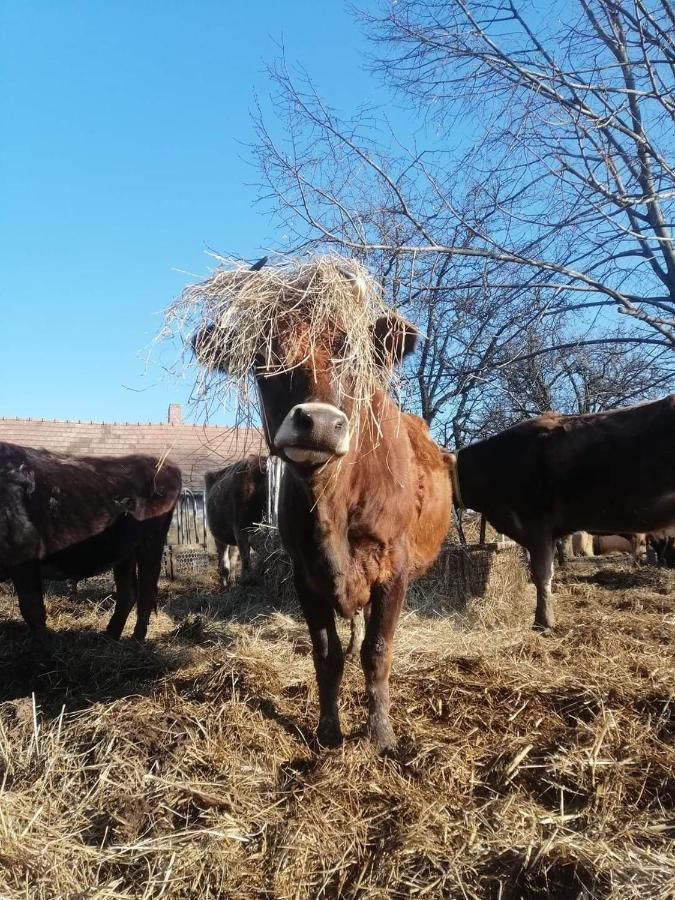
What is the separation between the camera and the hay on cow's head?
332cm

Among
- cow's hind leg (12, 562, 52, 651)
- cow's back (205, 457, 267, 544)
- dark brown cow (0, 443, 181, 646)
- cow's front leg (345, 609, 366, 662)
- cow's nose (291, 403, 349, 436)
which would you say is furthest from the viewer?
cow's back (205, 457, 267, 544)

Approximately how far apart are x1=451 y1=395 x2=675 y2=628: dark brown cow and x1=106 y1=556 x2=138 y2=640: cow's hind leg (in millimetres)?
4459

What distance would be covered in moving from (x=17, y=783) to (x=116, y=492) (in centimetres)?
439

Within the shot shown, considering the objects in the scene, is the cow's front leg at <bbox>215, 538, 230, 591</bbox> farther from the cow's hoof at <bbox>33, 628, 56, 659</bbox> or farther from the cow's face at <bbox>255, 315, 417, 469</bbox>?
the cow's face at <bbox>255, 315, 417, 469</bbox>

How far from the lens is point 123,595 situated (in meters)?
7.42

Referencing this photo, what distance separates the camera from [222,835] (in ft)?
9.20

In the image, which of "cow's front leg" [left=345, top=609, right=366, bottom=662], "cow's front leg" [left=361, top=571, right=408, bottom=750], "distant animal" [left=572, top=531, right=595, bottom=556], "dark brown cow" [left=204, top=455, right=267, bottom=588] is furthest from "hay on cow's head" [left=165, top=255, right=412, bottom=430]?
"distant animal" [left=572, top=531, right=595, bottom=556]

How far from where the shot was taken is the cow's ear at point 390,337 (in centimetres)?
363

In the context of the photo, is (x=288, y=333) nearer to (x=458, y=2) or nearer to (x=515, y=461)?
(x=515, y=461)

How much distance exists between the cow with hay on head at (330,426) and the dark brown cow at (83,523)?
9.44 feet

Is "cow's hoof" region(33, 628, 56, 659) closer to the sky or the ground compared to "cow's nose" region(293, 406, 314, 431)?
closer to the ground

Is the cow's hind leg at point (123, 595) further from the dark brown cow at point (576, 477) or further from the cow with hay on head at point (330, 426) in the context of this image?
the dark brown cow at point (576, 477)

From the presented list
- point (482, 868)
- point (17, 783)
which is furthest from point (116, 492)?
point (482, 868)

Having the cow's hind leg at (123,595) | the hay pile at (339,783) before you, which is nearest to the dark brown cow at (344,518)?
the hay pile at (339,783)
